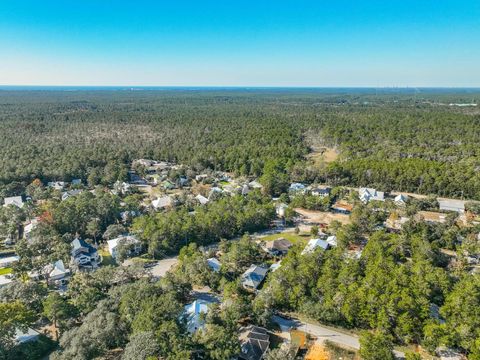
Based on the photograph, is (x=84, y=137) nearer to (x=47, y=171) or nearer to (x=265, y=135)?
(x=47, y=171)

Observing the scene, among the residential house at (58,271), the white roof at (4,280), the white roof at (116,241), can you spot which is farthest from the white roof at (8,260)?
the white roof at (116,241)

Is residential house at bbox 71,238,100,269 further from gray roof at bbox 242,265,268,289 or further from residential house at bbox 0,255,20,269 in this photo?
gray roof at bbox 242,265,268,289

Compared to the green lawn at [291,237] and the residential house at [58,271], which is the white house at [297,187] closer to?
the green lawn at [291,237]

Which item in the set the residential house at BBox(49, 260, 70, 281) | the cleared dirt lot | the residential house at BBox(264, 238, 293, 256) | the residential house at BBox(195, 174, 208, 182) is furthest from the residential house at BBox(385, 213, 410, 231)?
the residential house at BBox(49, 260, 70, 281)

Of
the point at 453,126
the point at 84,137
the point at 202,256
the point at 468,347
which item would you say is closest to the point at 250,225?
the point at 202,256

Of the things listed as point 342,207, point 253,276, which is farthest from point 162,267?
point 342,207

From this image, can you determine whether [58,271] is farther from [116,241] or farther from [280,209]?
[280,209]
